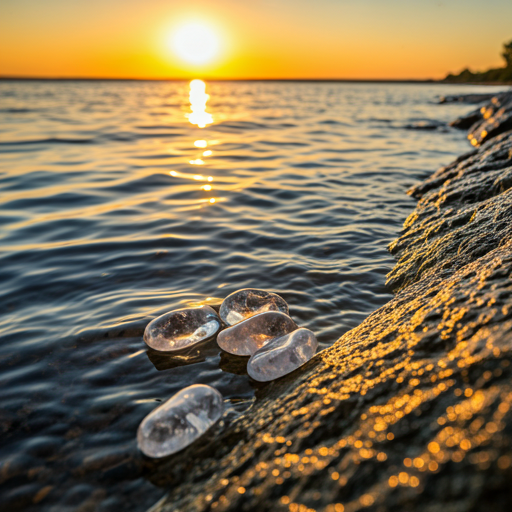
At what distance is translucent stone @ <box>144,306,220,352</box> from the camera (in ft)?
8.27

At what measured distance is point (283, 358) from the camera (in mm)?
2102

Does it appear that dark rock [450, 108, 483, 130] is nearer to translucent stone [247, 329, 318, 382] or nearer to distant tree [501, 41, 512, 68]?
translucent stone [247, 329, 318, 382]

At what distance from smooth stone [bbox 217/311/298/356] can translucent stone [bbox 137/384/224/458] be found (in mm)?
577

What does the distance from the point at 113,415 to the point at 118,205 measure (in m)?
4.19

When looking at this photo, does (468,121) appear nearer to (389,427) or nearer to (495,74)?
(389,427)

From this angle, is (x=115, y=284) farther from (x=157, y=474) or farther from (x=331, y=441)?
(x=331, y=441)

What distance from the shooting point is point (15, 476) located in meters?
1.67

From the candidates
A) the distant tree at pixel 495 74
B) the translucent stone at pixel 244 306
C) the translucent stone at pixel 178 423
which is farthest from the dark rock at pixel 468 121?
the distant tree at pixel 495 74

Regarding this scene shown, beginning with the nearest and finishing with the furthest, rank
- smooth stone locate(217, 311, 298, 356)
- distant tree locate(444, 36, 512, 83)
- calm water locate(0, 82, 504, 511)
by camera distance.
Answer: calm water locate(0, 82, 504, 511) < smooth stone locate(217, 311, 298, 356) < distant tree locate(444, 36, 512, 83)

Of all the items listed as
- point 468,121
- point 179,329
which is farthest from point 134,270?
point 468,121

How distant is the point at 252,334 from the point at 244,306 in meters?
0.37

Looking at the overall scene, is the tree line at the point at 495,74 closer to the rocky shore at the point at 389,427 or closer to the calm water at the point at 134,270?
the calm water at the point at 134,270

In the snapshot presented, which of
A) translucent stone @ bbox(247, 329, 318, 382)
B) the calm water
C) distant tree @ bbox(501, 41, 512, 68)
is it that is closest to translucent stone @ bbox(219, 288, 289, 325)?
the calm water

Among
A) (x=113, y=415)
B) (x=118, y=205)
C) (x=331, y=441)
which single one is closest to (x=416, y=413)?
(x=331, y=441)
